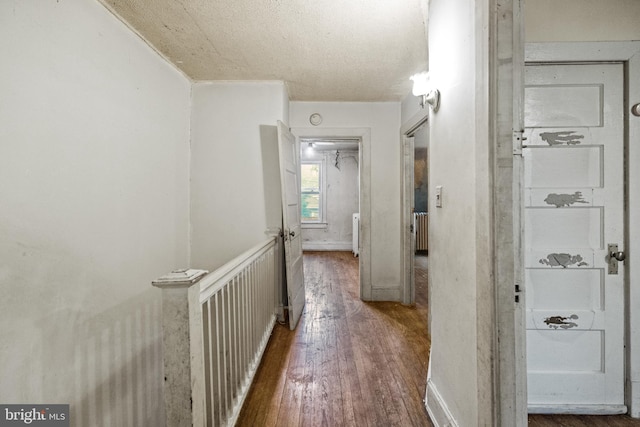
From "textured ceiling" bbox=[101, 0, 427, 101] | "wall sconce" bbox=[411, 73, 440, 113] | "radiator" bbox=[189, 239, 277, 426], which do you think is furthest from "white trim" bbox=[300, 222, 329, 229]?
"wall sconce" bbox=[411, 73, 440, 113]

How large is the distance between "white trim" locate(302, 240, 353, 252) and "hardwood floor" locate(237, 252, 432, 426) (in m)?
3.42

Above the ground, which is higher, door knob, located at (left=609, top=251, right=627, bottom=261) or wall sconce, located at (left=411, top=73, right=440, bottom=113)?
wall sconce, located at (left=411, top=73, right=440, bottom=113)

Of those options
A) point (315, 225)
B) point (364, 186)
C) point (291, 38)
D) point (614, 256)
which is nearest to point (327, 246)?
point (315, 225)

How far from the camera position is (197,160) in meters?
2.90

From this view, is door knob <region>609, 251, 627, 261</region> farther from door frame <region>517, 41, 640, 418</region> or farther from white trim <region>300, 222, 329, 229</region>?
white trim <region>300, 222, 329, 229</region>

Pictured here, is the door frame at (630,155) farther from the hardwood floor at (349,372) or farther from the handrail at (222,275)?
the handrail at (222,275)

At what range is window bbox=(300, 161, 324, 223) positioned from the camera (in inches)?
266

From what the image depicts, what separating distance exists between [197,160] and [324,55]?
1.61 meters

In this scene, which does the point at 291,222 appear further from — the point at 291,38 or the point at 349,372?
the point at 291,38

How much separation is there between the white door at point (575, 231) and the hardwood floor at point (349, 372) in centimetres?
23

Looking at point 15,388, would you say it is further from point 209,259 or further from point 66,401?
point 209,259

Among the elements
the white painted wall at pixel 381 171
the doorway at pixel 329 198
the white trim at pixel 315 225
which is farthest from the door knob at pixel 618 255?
the white trim at pixel 315 225

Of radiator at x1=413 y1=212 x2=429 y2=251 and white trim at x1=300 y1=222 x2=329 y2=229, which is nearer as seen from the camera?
radiator at x1=413 y1=212 x2=429 y2=251

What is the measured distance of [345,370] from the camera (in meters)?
2.03
